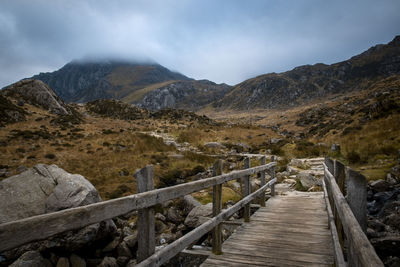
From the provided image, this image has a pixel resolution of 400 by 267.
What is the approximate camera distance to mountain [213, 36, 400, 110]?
97.6 m

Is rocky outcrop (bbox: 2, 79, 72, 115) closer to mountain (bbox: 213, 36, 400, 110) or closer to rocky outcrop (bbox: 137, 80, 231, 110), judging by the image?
mountain (bbox: 213, 36, 400, 110)

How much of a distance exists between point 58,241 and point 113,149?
16.0 m

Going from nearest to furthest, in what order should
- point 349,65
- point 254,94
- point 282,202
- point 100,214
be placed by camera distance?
point 100,214
point 282,202
point 349,65
point 254,94

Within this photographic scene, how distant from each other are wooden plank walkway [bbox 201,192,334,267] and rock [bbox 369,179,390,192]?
9.76ft

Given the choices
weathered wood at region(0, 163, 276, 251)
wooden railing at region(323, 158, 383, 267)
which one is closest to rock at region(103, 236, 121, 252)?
weathered wood at region(0, 163, 276, 251)

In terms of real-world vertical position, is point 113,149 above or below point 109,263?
above

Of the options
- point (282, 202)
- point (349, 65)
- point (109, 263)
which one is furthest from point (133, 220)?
point (349, 65)

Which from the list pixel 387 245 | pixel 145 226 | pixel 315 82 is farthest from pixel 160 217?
pixel 315 82

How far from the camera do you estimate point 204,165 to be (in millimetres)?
18859

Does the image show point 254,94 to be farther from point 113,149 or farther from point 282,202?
point 282,202

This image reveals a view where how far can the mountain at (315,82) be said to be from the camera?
320 ft

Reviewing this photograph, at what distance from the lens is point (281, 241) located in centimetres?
488

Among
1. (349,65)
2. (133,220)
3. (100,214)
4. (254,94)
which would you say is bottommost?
(133,220)

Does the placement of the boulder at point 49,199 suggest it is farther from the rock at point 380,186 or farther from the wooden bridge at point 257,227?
the rock at point 380,186
